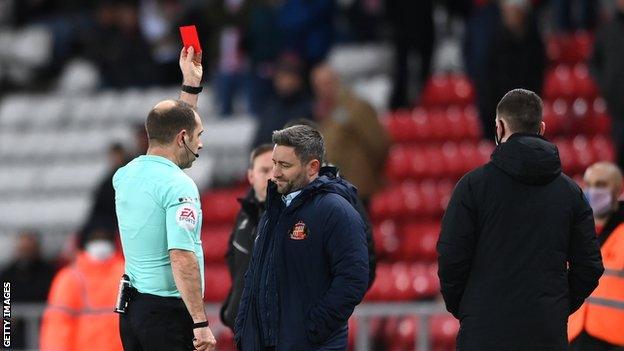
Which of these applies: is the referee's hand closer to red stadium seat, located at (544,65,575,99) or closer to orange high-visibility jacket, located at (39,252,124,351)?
orange high-visibility jacket, located at (39,252,124,351)

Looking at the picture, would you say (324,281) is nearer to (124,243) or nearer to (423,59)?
(124,243)

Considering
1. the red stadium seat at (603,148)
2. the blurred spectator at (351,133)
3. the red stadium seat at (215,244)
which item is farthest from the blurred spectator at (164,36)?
the red stadium seat at (603,148)

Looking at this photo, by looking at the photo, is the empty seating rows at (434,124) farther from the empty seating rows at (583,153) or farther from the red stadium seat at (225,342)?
the red stadium seat at (225,342)

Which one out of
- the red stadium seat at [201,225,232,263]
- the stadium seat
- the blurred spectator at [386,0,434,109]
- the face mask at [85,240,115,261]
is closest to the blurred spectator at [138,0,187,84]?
the red stadium seat at [201,225,232,263]

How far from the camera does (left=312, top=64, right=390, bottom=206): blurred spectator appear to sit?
1214 centimetres

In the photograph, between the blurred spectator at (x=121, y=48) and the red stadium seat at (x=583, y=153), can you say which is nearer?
the red stadium seat at (x=583, y=153)

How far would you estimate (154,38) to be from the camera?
18.0m

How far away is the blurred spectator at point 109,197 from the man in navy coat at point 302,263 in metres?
6.56

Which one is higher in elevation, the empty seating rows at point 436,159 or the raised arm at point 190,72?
the raised arm at point 190,72

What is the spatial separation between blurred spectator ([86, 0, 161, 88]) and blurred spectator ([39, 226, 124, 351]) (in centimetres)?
805

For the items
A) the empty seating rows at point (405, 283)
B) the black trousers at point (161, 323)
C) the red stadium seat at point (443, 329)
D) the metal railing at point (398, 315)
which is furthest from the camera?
the empty seating rows at point (405, 283)

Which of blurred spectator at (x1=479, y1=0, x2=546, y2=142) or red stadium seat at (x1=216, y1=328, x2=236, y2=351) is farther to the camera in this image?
blurred spectator at (x1=479, y1=0, x2=546, y2=142)

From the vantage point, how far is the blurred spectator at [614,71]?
479 inches

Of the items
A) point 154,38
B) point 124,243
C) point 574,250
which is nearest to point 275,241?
point 124,243
